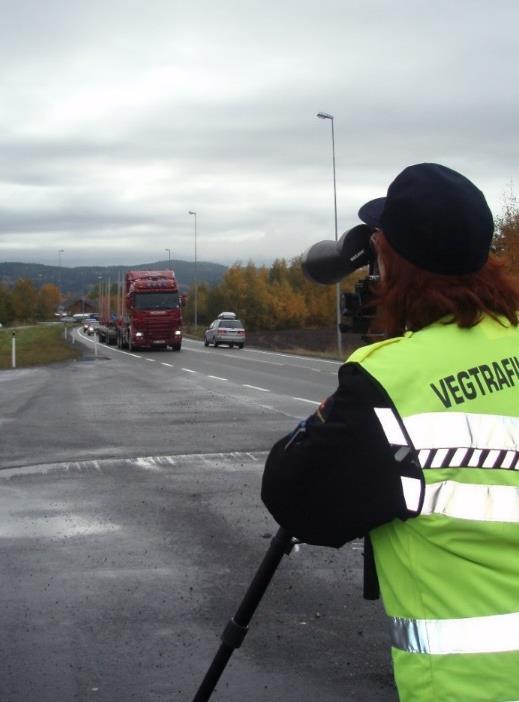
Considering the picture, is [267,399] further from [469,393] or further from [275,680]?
[469,393]

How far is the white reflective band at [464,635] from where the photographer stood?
6.05 ft

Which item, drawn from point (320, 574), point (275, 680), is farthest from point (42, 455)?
point (275, 680)

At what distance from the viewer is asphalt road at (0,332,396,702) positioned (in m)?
4.28

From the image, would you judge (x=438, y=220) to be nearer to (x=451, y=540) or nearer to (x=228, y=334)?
(x=451, y=540)

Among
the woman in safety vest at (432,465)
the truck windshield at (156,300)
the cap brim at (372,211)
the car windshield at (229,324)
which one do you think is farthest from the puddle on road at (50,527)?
the car windshield at (229,324)

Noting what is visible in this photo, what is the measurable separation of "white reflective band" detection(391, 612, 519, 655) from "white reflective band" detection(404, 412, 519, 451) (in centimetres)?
32

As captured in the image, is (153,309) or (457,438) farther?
(153,309)

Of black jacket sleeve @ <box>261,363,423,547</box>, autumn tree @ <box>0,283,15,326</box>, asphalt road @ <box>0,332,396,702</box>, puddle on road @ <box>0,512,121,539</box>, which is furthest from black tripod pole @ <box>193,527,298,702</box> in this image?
autumn tree @ <box>0,283,15,326</box>

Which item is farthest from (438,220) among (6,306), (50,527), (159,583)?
(6,306)

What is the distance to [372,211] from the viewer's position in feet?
7.42

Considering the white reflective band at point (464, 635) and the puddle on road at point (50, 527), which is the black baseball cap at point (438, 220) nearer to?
the white reflective band at point (464, 635)

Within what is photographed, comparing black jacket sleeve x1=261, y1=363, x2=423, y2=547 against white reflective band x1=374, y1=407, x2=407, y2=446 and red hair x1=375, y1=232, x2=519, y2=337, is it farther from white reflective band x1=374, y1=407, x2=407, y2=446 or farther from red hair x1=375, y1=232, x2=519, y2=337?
red hair x1=375, y1=232, x2=519, y2=337

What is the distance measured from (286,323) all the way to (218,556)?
108602 mm

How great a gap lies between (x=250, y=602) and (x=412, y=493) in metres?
0.70
